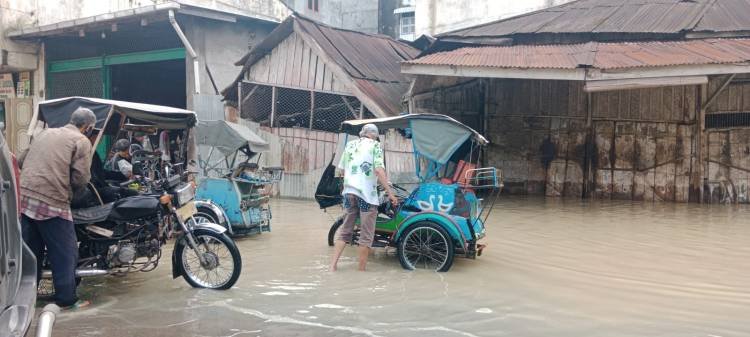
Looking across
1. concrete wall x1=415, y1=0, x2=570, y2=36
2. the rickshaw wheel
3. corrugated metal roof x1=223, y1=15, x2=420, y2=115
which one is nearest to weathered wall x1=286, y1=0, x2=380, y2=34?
concrete wall x1=415, y1=0, x2=570, y2=36

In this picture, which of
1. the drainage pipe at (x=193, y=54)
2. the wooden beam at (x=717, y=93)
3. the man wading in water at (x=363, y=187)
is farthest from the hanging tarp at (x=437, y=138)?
the drainage pipe at (x=193, y=54)

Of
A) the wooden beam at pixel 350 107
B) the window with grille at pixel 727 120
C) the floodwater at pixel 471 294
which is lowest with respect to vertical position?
the floodwater at pixel 471 294

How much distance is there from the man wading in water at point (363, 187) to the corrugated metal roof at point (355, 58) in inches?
Answer: 219

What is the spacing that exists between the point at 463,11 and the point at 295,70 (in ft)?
24.2

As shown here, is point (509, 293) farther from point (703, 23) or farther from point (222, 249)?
point (703, 23)

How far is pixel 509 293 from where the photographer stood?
20.3ft

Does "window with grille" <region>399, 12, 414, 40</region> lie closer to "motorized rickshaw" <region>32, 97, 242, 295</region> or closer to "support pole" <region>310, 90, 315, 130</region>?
"support pole" <region>310, 90, 315, 130</region>

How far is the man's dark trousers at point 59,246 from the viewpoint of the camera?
520 cm

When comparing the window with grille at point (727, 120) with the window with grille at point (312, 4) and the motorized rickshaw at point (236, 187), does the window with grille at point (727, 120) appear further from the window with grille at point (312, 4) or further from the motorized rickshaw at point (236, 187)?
the window with grille at point (312, 4)

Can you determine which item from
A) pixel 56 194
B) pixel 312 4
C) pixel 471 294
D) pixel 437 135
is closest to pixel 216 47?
pixel 437 135

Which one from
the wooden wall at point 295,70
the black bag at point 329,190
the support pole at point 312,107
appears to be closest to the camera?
the black bag at point 329,190

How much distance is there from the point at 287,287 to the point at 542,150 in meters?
10.2

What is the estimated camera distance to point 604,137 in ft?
48.1

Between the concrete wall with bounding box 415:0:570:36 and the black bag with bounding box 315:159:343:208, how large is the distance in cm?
1203
